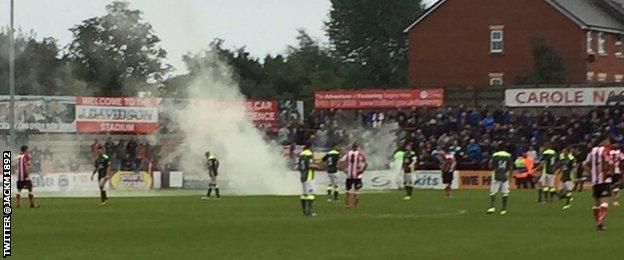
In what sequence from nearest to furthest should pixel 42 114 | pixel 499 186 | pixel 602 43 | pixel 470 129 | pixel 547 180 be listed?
pixel 499 186, pixel 547 180, pixel 470 129, pixel 42 114, pixel 602 43

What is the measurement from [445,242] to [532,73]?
227 ft

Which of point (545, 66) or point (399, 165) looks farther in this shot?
point (545, 66)

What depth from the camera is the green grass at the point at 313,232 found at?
26188 millimetres

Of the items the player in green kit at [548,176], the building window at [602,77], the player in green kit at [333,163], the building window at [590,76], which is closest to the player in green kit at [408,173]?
the player in green kit at [333,163]

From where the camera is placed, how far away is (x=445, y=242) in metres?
29.0

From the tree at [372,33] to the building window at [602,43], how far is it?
35042 mm

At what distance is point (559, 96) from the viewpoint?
255 ft

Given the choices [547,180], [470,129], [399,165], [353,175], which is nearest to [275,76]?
[470,129]

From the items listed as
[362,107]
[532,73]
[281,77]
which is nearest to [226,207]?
[362,107]

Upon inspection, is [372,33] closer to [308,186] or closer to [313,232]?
[308,186]

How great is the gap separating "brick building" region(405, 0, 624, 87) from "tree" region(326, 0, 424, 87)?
29.2m

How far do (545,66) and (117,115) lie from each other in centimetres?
3114

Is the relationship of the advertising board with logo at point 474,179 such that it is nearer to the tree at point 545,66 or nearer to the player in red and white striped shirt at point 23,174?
the tree at point 545,66

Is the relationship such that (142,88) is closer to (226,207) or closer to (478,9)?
(478,9)
